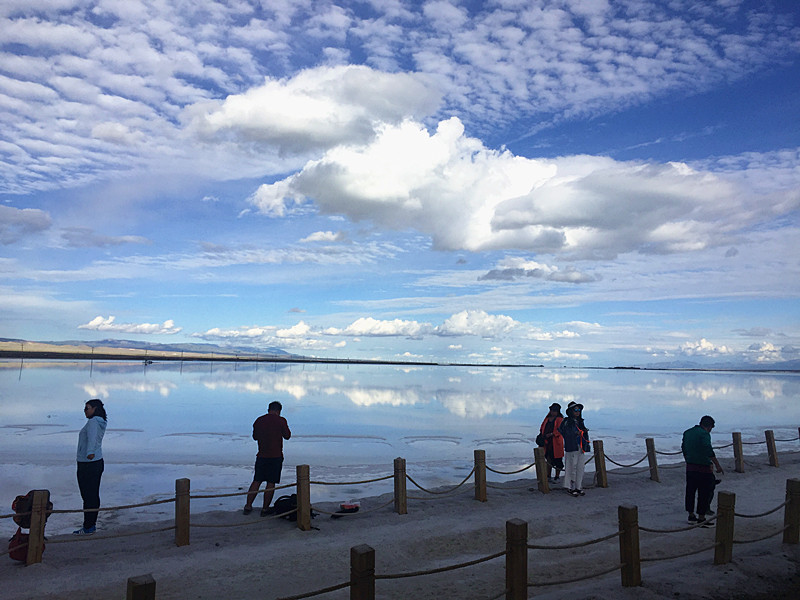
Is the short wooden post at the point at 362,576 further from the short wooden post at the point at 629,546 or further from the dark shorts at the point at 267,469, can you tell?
the dark shorts at the point at 267,469

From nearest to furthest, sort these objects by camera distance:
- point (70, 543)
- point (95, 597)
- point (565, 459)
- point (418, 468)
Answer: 1. point (95, 597)
2. point (70, 543)
3. point (565, 459)
4. point (418, 468)

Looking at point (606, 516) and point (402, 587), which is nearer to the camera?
point (402, 587)

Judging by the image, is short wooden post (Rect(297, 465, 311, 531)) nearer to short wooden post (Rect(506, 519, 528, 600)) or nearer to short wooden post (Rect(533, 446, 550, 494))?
short wooden post (Rect(506, 519, 528, 600))

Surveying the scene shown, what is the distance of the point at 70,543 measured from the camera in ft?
29.7

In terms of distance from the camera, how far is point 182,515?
8.98 m

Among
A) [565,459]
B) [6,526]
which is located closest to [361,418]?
[565,459]

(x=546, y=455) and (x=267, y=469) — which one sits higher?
(x=267, y=469)

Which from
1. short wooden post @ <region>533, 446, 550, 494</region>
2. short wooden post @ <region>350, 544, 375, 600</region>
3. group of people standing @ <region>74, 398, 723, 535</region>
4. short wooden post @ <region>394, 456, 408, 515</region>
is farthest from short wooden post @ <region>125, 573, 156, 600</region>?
short wooden post @ <region>533, 446, 550, 494</region>

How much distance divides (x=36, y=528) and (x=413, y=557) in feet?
18.3

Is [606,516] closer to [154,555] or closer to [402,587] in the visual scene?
[402,587]

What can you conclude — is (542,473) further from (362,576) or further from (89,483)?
(89,483)

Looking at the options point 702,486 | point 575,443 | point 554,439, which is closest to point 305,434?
point 554,439

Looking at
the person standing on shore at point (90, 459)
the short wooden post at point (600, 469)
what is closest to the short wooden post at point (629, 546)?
the short wooden post at point (600, 469)

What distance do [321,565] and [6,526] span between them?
21.6ft
